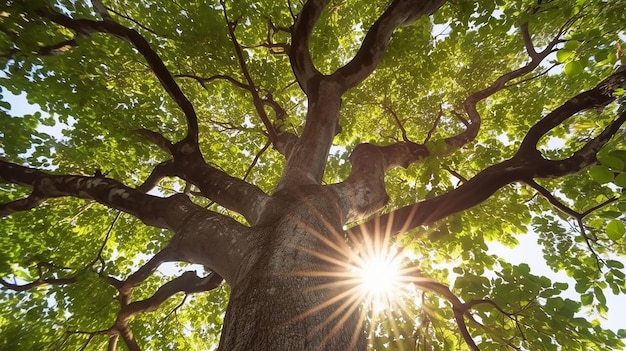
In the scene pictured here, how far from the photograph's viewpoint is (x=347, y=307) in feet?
6.84

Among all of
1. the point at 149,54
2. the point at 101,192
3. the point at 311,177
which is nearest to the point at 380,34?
the point at 311,177

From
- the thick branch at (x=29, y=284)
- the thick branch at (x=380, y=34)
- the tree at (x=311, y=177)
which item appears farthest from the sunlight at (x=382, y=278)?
the thick branch at (x=29, y=284)

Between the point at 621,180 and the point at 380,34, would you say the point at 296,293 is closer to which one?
the point at 621,180

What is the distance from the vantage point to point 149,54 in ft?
12.2

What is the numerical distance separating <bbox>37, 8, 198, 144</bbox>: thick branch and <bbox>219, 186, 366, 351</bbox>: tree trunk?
2043 millimetres

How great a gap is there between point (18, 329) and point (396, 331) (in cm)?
679

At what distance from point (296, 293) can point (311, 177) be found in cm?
187

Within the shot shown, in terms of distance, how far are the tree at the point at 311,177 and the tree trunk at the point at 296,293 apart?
0.6 inches

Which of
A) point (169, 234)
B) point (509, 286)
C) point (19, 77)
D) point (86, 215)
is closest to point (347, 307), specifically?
point (509, 286)

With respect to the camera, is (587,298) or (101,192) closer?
(587,298)

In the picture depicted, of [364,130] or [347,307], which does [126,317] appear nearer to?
[347,307]

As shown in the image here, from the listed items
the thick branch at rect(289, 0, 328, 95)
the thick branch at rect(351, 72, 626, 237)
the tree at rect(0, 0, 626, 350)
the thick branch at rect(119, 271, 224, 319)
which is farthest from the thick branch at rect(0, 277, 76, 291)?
the thick branch at rect(289, 0, 328, 95)

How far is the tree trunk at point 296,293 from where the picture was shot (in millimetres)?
1630

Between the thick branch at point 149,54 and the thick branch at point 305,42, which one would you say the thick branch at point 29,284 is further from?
the thick branch at point 305,42
